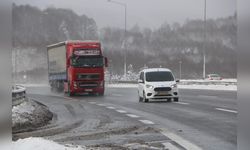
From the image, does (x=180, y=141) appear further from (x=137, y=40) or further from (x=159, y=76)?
(x=159, y=76)

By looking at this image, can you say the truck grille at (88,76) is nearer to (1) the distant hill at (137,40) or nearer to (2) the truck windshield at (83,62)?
(2) the truck windshield at (83,62)

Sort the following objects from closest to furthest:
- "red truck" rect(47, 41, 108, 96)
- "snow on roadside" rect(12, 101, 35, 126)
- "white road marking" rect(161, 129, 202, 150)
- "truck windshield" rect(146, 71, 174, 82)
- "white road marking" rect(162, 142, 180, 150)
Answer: "white road marking" rect(162, 142, 180, 150)
"white road marking" rect(161, 129, 202, 150)
"snow on roadside" rect(12, 101, 35, 126)
"truck windshield" rect(146, 71, 174, 82)
"red truck" rect(47, 41, 108, 96)

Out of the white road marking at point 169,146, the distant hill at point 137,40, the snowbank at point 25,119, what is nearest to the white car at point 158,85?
the snowbank at point 25,119

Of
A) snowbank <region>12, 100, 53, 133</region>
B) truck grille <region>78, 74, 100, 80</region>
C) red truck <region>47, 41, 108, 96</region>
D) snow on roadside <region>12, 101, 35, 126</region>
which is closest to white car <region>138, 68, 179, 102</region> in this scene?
red truck <region>47, 41, 108, 96</region>

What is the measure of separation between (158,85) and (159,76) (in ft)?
4.08

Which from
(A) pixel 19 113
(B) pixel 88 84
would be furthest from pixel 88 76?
(A) pixel 19 113

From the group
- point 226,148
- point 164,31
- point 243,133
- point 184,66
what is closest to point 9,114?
point 243,133

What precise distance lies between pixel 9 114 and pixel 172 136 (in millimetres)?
5722

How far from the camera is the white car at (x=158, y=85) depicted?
23656mm

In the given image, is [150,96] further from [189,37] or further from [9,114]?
[9,114]

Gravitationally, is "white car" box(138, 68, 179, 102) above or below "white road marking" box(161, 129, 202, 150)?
above

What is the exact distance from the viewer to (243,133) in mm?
5047

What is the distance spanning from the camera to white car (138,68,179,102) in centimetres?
2366

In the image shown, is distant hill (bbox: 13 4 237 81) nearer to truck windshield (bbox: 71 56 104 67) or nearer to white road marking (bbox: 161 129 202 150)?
white road marking (bbox: 161 129 202 150)
